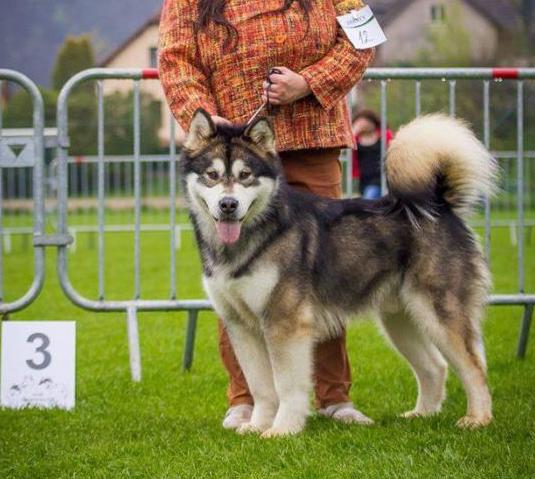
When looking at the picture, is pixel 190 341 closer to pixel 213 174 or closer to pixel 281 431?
pixel 281 431

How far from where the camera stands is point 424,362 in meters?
4.61

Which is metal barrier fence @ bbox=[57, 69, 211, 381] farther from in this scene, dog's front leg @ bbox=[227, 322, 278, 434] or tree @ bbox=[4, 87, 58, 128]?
tree @ bbox=[4, 87, 58, 128]

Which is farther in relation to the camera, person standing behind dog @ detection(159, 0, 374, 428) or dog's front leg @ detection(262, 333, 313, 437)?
person standing behind dog @ detection(159, 0, 374, 428)

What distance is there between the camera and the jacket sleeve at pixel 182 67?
14.1 feet

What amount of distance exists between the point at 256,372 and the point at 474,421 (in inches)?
38.0

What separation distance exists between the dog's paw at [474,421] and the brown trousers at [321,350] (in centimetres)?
64

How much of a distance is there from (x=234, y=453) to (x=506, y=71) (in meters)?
2.91

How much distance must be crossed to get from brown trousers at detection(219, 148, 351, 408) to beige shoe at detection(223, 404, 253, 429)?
43 millimetres

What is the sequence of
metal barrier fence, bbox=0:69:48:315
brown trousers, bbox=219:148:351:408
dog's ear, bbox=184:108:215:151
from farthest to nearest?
1. metal barrier fence, bbox=0:69:48:315
2. brown trousers, bbox=219:148:351:408
3. dog's ear, bbox=184:108:215:151

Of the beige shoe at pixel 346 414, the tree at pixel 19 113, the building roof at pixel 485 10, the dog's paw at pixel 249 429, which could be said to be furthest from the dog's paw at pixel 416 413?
the building roof at pixel 485 10

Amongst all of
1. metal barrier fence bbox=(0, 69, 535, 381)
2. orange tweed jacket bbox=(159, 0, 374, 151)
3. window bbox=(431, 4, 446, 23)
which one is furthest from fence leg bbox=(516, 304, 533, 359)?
window bbox=(431, 4, 446, 23)

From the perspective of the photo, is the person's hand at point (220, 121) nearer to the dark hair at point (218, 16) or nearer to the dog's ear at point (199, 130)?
the dog's ear at point (199, 130)

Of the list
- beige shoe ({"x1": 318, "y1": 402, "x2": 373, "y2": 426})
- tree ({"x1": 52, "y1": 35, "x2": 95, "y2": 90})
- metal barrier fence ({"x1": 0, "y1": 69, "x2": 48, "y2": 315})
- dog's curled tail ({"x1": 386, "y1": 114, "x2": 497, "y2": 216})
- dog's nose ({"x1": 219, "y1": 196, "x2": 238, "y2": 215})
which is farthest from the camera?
tree ({"x1": 52, "y1": 35, "x2": 95, "y2": 90})

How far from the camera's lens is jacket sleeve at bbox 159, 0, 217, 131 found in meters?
4.29
